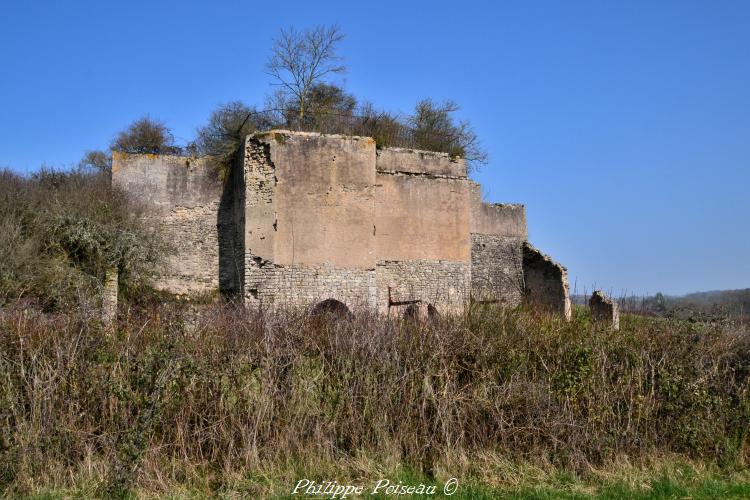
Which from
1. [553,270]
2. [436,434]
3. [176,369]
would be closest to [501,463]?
[436,434]

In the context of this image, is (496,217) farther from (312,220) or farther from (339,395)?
(339,395)

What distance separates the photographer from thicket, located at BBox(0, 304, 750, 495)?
5527mm

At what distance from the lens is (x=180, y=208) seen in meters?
14.4

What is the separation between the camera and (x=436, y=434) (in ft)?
20.0

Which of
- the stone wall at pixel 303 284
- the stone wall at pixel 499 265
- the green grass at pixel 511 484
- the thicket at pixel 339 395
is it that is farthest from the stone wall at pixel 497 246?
the green grass at pixel 511 484

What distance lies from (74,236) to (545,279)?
12.9 meters

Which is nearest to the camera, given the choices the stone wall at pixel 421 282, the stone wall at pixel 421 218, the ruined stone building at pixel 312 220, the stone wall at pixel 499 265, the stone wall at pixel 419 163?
the ruined stone building at pixel 312 220

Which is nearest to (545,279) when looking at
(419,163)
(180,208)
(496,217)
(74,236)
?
(496,217)

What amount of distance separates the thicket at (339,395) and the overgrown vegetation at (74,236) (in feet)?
22.3

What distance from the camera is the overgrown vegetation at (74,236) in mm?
12414

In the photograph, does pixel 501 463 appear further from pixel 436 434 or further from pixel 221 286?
pixel 221 286

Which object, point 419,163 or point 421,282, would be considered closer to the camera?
point 421,282

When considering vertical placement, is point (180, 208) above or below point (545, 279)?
above

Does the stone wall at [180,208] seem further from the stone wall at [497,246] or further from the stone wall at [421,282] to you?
the stone wall at [497,246]
